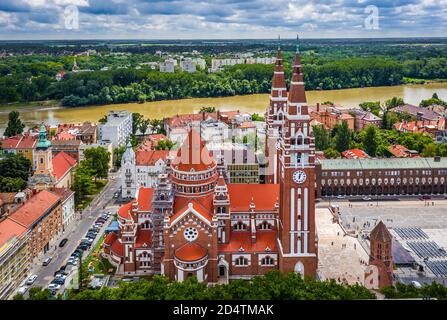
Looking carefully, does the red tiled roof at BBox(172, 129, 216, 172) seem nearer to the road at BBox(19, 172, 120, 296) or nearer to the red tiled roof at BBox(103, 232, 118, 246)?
the red tiled roof at BBox(103, 232, 118, 246)

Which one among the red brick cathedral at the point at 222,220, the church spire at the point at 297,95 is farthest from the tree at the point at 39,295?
the church spire at the point at 297,95

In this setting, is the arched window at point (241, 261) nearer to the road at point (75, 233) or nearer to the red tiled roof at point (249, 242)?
the red tiled roof at point (249, 242)

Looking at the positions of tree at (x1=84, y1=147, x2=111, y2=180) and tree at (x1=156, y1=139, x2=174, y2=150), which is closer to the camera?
tree at (x1=84, y1=147, x2=111, y2=180)

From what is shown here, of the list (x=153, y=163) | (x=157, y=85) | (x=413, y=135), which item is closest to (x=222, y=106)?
(x=157, y=85)

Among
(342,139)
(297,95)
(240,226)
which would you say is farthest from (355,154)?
(297,95)

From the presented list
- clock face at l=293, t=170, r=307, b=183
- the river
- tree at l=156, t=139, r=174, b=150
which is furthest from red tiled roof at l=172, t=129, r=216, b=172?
the river

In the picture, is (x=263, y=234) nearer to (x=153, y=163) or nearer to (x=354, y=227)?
(x=354, y=227)
